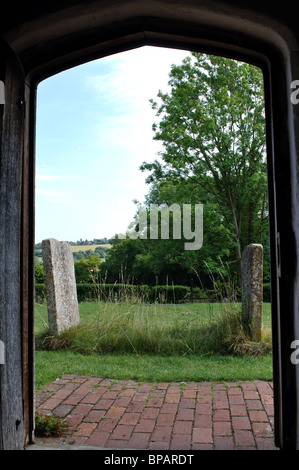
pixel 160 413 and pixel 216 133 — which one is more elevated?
pixel 216 133

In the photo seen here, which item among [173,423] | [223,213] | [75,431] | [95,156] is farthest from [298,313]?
[95,156]

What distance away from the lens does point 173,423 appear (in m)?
3.13

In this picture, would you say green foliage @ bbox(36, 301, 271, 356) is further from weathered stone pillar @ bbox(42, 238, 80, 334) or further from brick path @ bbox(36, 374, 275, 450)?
brick path @ bbox(36, 374, 275, 450)

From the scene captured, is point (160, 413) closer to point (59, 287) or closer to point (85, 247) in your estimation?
point (59, 287)

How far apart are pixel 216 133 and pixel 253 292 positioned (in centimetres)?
971

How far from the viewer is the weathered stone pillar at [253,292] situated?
17.5 ft

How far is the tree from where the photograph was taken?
14102 mm

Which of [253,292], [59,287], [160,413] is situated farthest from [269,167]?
[59,287]

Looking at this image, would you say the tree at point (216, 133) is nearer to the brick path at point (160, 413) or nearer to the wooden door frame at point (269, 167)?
the brick path at point (160, 413)

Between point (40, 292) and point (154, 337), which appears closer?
point (154, 337)

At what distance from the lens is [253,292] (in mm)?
5457

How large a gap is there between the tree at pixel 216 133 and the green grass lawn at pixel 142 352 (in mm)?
8677

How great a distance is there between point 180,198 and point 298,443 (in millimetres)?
13215

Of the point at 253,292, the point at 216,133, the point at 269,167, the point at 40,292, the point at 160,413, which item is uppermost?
the point at 216,133
